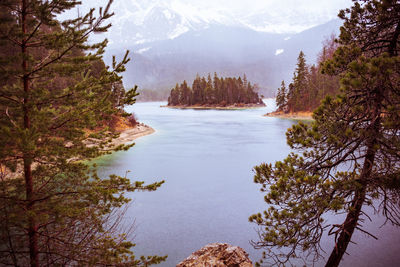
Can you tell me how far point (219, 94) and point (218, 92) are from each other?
0.93 metres

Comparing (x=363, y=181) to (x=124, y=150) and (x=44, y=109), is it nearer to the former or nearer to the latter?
Answer: (x=124, y=150)

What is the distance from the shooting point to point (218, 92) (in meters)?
113

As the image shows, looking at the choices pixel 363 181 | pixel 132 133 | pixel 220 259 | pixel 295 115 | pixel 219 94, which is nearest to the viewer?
pixel 363 181

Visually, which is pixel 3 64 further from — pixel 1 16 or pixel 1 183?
pixel 1 183

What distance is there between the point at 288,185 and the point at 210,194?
13.1 m

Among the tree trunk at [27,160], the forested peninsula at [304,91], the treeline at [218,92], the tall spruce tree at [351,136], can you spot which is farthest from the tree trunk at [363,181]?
the treeline at [218,92]

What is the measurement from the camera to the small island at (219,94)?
111250 millimetres

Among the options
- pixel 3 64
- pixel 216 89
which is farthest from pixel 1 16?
pixel 216 89

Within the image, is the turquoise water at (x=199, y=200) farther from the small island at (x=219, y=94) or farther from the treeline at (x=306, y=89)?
the small island at (x=219, y=94)

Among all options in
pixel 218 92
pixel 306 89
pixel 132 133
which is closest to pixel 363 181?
pixel 132 133

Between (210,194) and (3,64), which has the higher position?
(3,64)

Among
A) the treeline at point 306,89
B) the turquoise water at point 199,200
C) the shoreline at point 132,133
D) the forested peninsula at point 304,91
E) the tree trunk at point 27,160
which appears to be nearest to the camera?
the tree trunk at point 27,160

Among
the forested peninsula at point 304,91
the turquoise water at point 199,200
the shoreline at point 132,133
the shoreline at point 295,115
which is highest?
the forested peninsula at point 304,91

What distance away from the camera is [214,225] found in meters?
13.8
